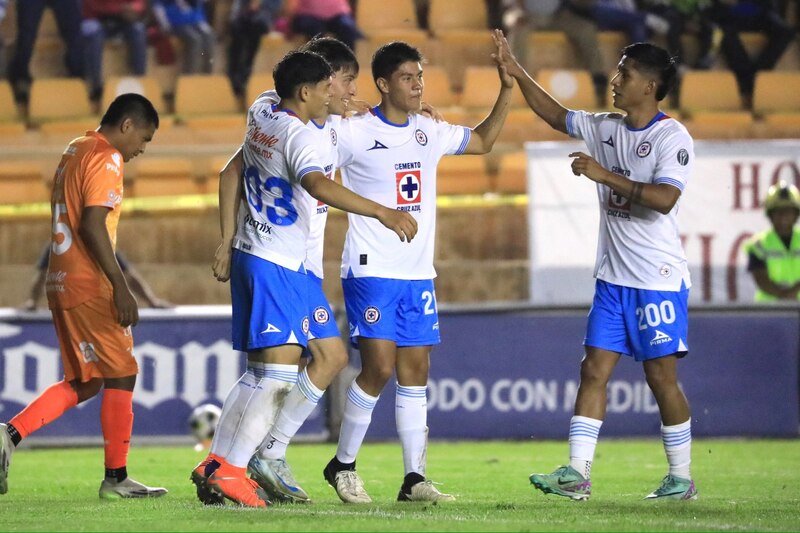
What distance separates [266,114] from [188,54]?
10.1 meters

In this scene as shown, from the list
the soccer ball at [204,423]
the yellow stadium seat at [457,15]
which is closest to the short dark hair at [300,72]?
the soccer ball at [204,423]

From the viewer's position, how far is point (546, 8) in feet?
54.3

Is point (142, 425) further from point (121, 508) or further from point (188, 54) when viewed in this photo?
point (188, 54)

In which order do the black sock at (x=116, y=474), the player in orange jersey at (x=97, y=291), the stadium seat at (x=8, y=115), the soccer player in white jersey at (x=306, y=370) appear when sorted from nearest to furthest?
the soccer player in white jersey at (x=306, y=370)
the player in orange jersey at (x=97, y=291)
the black sock at (x=116, y=474)
the stadium seat at (x=8, y=115)

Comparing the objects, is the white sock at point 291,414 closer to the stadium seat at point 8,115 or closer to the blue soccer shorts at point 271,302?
the blue soccer shorts at point 271,302

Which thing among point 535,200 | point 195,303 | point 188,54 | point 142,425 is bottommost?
point 142,425

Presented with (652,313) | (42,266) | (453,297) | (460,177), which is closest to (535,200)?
(453,297)

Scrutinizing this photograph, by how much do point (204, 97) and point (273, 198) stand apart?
373 inches

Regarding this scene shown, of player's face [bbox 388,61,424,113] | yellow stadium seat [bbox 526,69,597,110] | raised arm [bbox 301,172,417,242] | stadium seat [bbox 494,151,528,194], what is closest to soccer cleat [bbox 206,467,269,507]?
raised arm [bbox 301,172,417,242]

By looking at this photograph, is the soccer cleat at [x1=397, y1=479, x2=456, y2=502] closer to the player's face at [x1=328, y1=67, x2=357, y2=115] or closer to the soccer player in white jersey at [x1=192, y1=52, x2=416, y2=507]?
the soccer player in white jersey at [x1=192, y1=52, x2=416, y2=507]

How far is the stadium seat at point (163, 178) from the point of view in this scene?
45.4 ft

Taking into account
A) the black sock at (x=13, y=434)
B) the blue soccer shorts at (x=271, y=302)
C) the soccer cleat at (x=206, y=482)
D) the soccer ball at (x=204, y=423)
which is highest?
the blue soccer shorts at (x=271, y=302)

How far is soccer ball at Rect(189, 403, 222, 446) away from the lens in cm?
1038

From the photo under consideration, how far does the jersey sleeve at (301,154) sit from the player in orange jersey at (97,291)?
Result: 1.31 meters
